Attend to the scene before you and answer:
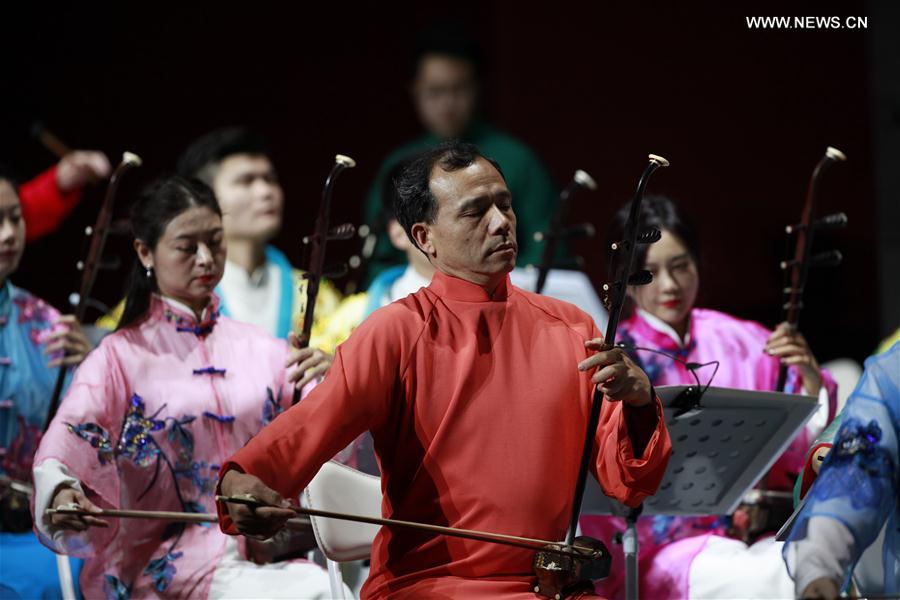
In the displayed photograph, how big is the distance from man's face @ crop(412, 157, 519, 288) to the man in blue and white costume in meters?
0.73

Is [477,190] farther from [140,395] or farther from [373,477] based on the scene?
[140,395]

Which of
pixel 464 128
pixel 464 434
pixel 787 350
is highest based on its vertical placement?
pixel 464 128

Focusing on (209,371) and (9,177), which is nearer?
(209,371)

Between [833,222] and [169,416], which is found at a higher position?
[833,222]

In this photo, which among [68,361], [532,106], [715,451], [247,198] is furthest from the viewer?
[532,106]

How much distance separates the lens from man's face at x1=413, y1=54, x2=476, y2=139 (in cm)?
550

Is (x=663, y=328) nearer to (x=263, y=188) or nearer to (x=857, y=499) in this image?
(x=857, y=499)

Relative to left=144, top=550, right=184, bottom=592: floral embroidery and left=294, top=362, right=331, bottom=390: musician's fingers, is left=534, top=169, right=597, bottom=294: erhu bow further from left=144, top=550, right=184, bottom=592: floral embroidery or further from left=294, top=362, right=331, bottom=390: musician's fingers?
left=144, top=550, right=184, bottom=592: floral embroidery

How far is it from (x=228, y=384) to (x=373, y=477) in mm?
592

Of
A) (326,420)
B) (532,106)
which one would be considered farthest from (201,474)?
(532,106)

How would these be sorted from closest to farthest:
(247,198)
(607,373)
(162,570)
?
(607,373) → (162,570) → (247,198)

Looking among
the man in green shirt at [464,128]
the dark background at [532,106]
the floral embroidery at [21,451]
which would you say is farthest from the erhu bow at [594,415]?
the man in green shirt at [464,128]

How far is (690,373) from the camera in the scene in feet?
11.8

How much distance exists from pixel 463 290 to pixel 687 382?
46.6 inches
